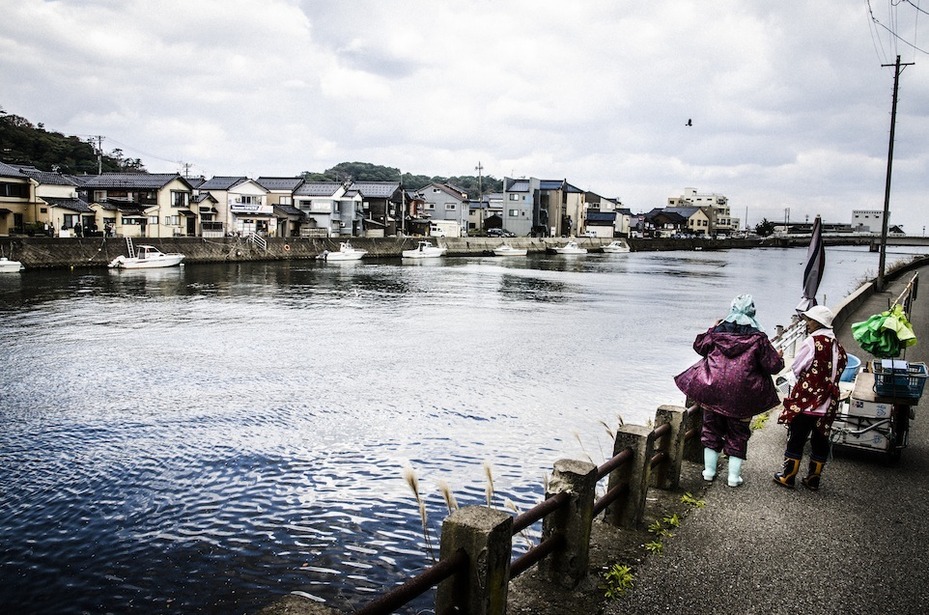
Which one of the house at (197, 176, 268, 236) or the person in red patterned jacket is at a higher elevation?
the house at (197, 176, 268, 236)

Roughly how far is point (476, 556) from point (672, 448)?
9.48 feet

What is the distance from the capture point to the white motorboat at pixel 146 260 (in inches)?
1572

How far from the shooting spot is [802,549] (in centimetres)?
447

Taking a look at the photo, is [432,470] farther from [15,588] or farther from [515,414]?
[15,588]

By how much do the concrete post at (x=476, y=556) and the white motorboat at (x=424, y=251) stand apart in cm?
5676

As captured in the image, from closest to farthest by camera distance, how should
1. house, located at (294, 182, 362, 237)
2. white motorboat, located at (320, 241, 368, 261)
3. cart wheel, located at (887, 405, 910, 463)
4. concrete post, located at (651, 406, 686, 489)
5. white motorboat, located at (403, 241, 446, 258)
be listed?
1. concrete post, located at (651, 406, 686, 489)
2. cart wheel, located at (887, 405, 910, 463)
3. white motorboat, located at (320, 241, 368, 261)
4. white motorboat, located at (403, 241, 446, 258)
5. house, located at (294, 182, 362, 237)

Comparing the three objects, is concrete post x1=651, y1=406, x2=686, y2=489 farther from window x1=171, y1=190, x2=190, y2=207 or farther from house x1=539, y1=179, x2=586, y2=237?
house x1=539, y1=179, x2=586, y2=237

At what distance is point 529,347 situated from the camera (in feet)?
59.8

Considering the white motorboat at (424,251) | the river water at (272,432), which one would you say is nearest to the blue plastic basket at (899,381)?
the river water at (272,432)

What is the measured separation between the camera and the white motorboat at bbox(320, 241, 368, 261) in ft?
174

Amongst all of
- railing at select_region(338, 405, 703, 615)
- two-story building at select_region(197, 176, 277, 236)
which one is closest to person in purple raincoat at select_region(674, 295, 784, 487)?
railing at select_region(338, 405, 703, 615)

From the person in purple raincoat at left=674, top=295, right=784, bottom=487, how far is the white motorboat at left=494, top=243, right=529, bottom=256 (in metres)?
66.2

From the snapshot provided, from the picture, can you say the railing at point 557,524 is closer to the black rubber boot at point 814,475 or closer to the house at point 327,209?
the black rubber boot at point 814,475

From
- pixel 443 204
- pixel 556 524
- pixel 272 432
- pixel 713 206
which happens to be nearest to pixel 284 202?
pixel 443 204
